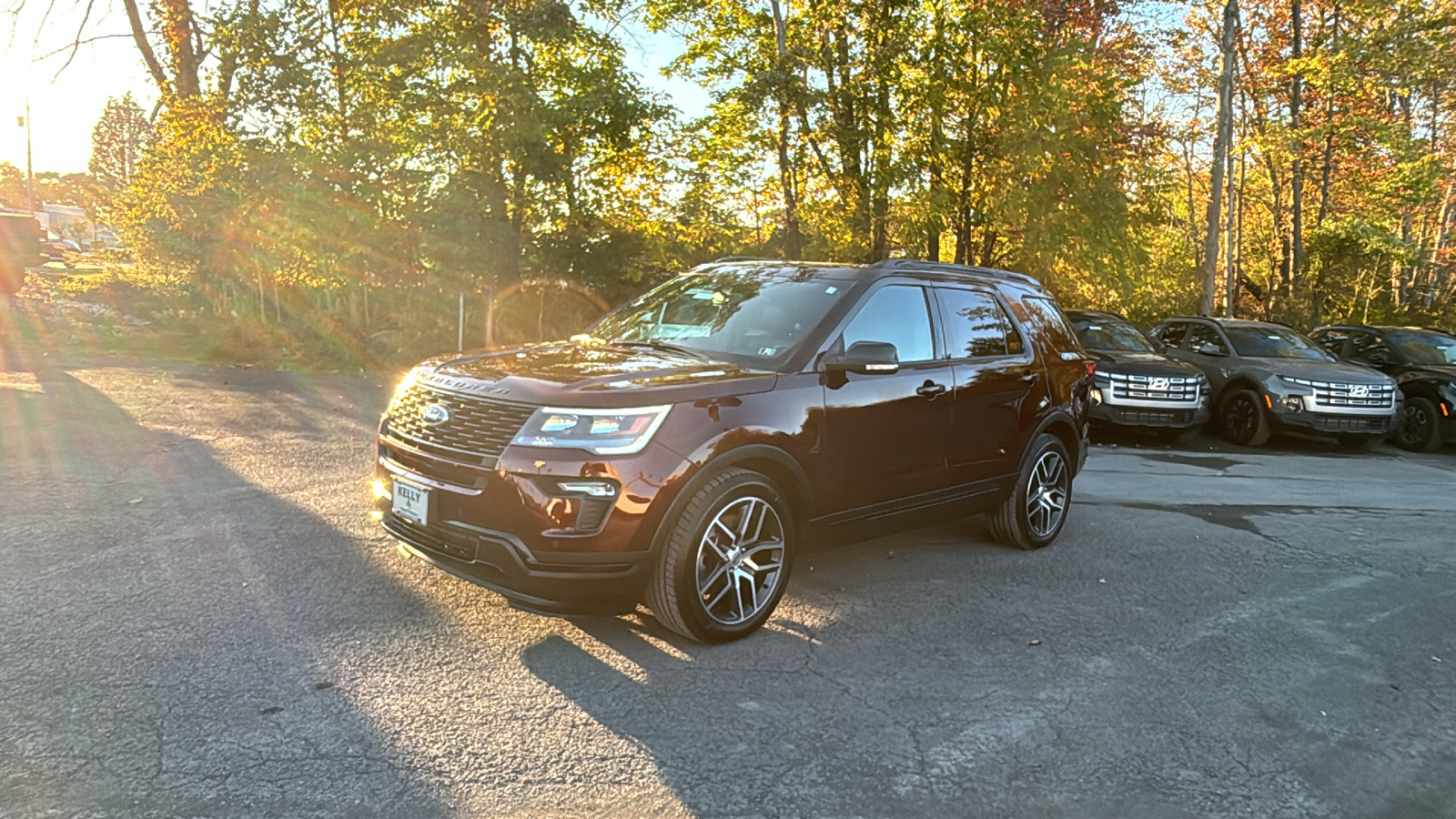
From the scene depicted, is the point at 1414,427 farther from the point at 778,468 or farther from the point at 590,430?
the point at 590,430

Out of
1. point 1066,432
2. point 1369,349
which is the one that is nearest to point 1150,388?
point 1369,349

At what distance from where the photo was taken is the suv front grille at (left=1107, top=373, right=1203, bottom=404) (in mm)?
11539

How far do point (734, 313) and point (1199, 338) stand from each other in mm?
10685

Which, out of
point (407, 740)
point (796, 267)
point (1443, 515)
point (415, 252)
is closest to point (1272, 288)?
point (1443, 515)

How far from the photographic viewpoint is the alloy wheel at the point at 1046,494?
6246 mm

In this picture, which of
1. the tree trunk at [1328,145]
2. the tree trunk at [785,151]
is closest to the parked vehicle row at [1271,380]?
the tree trunk at [785,151]

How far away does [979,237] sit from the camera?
20453 millimetres

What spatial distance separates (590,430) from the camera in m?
3.95

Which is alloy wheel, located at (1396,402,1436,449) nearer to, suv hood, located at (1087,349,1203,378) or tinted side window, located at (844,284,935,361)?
suv hood, located at (1087,349,1203,378)

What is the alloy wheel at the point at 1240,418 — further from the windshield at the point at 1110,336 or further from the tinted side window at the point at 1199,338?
the windshield at the point at 1110,336

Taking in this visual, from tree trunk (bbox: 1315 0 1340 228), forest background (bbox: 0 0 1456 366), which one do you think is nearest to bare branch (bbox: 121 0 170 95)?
forest background (bbox: 0 0 1456 366)

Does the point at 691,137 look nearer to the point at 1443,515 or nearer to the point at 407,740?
the point at 1443,515

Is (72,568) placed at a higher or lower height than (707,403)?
lower

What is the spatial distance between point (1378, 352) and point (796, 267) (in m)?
12.7
